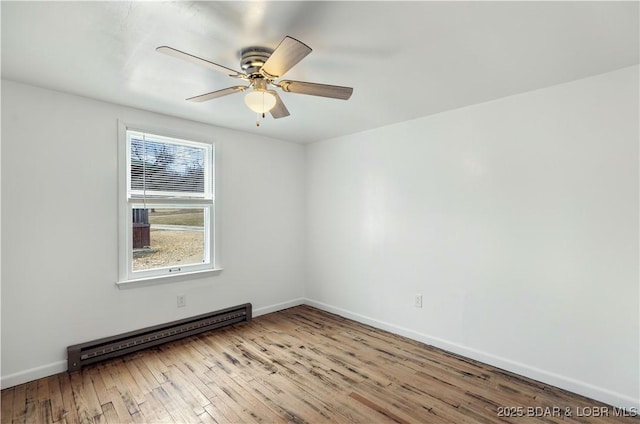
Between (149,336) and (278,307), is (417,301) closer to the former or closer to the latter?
(278,307)

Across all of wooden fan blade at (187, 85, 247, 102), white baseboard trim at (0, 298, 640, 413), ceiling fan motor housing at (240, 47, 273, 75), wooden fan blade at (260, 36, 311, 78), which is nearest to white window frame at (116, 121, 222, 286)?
white baseboard trim at (0, 298, 640, 413)

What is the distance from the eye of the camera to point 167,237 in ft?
10.8

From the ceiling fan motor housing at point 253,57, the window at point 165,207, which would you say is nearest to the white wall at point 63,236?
the window at point 165,207

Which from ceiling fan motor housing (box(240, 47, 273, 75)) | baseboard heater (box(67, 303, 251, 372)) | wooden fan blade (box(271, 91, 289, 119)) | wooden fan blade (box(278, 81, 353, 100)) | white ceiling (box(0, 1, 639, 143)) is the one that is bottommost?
baseboard heater (box(67, 303, 251, 372))

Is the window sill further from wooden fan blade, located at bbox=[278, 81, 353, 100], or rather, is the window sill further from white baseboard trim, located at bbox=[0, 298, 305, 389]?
wooden fan blade, located at bbox=[278, 81, 353, 100]

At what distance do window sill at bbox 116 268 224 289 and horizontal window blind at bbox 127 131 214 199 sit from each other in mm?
803

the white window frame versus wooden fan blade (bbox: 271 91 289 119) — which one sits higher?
wooden fan blade (bbox: 271 91 289 119)

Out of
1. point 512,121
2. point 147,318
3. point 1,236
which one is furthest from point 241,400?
point 512,121

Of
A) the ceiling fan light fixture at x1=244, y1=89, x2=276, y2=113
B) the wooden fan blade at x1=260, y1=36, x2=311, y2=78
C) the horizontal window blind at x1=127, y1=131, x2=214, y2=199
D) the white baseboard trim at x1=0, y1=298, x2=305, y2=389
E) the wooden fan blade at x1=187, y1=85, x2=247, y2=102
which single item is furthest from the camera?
the horizontal window blind at x1=127, y1=131, x2=214, y2=199

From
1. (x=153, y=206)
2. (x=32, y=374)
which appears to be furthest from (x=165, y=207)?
(x=32, y=374)

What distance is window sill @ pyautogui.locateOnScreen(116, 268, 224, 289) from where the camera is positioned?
2.94 m

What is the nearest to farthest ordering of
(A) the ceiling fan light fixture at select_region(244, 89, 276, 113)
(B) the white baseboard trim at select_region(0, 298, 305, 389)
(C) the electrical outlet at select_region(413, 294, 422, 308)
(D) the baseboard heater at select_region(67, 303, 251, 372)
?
(A) the ceiling fan light fixture at select_region(244, 89, 276, 113)
(B) the white baseboard trim at select_region(0, 298, 305, 389)
(D) the baseboard heater at select_region(67, 303, 251, 372)
(C) the electrical outlet at select_region(413, 294, 422, 308)

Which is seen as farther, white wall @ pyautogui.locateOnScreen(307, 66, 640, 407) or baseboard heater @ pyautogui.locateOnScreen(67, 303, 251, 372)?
baseboard heater @ pyautogui.locateOnScreen(67, 303, 251, 372)

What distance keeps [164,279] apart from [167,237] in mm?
432
